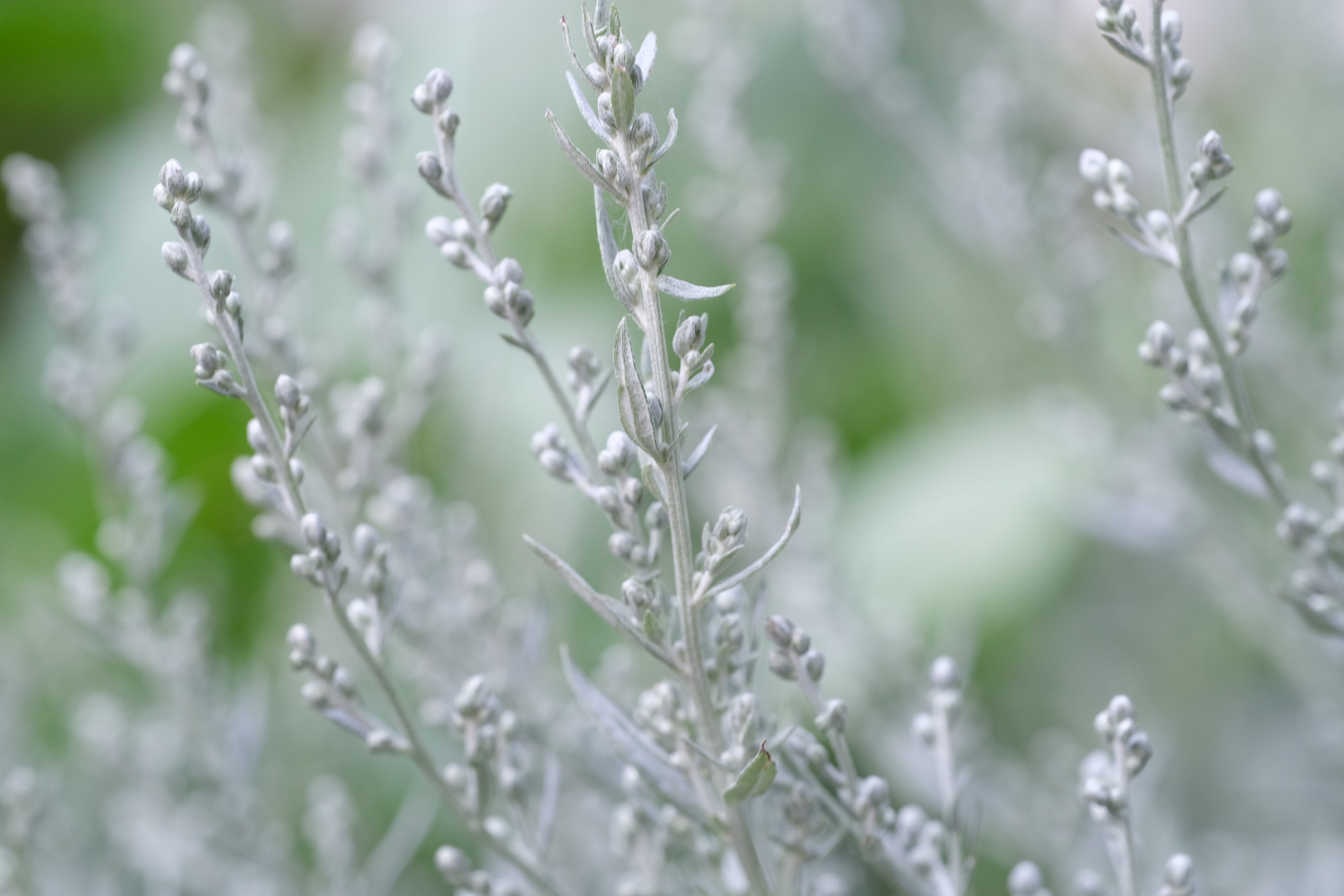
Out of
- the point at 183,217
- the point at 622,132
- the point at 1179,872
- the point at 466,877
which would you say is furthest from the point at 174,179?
the point at 1179,872

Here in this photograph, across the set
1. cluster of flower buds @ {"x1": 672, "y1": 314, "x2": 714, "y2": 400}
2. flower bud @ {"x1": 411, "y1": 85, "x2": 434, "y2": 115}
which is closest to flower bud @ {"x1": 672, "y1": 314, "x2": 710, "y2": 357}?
→ cluster of flower buds @ {"x1": 672, "y1": 314, "x2": 714, "y2": 400}

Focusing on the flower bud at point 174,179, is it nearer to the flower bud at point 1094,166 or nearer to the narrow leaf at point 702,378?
the narrow leaf at point 702,378

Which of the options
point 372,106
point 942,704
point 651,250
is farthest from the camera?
point 372,106

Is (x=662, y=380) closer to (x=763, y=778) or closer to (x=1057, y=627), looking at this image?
(x=763, y=778)

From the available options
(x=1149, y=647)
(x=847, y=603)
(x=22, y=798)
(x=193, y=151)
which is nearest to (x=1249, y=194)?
(x=1149, y=647)

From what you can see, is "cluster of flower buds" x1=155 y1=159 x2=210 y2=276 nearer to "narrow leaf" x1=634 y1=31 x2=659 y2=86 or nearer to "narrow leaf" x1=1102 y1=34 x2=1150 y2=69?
"narrow leaf" x1=634 y1=31 x2=659 y2=86

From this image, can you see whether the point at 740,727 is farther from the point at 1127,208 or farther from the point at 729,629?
the point at 1127,208
